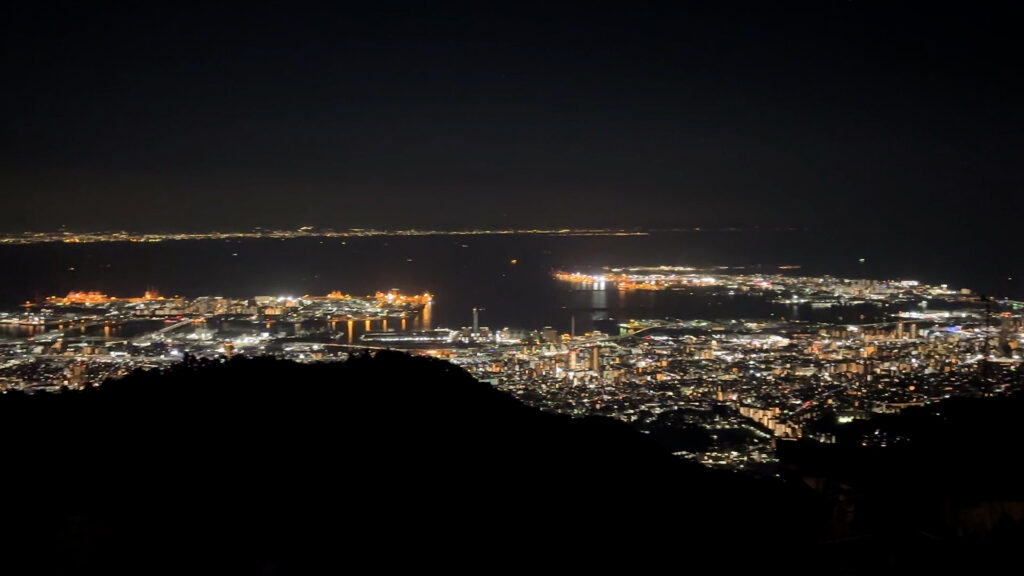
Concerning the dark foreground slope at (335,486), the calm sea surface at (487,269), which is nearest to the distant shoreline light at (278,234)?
the calm sea surface at (487,269)

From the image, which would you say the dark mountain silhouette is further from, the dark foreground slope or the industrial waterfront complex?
the industrial waterfront complex

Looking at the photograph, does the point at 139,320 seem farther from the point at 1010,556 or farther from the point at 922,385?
the point at 1010,556

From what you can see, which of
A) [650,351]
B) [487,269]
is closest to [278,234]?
[487,269]

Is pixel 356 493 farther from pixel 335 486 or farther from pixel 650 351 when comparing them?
pixel 650 351

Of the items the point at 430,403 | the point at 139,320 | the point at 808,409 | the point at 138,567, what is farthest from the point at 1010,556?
the point at 139,320

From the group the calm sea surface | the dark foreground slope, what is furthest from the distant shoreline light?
the dark foreground slope
